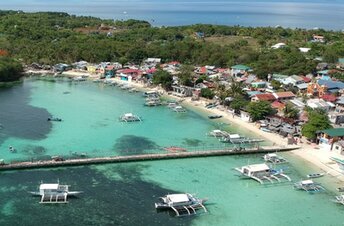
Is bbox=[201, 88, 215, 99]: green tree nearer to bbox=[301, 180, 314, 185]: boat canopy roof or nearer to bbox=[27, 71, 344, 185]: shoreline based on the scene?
bbox=[27, 71, 344, 185]: shoreline

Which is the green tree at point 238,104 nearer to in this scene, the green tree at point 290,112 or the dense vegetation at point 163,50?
the green tree at point 290,112

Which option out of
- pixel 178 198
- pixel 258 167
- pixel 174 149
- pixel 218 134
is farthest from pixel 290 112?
pixel 178 198

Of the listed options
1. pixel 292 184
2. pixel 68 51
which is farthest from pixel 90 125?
pixel 68 51

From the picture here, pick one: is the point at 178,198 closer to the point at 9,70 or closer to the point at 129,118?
the point at 129,118

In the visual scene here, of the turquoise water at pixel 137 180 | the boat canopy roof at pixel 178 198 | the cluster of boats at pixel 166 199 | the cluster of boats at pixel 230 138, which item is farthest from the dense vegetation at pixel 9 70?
the boat canopy roof at pixel 178 198

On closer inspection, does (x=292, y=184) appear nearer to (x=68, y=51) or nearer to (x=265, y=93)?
(x=265, y=93)
